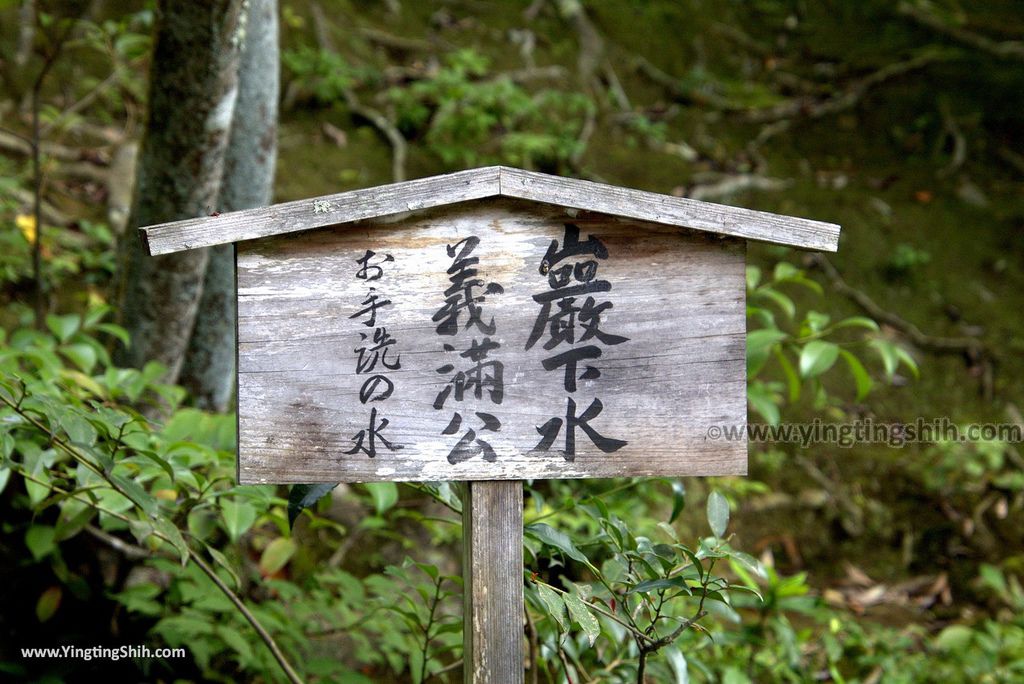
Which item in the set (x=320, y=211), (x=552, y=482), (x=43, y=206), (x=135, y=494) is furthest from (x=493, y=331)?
(x=43, y=206)

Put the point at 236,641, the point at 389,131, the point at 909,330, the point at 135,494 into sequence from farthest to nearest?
the point at 389,131 < the point at 909,330 < the point at 236,641 < the point at 135,494

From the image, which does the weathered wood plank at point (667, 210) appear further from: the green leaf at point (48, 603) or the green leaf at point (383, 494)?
the green leaf at point (48, 603)

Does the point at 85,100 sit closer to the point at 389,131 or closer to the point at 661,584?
the point at 389,131

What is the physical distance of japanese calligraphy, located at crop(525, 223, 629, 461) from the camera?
1.56 m

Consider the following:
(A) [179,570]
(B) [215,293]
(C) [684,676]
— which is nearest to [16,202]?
(B) [215,293]

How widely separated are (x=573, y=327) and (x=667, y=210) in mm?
280

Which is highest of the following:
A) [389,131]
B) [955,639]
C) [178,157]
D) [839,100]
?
[839,100]

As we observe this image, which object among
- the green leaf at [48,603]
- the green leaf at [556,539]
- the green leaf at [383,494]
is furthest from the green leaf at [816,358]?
the green leaf at [48,603]

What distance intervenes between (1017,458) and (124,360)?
4297 mm

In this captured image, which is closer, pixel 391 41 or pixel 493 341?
pixel 493 341

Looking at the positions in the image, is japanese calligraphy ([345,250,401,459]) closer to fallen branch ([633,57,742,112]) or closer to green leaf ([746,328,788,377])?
green leaf ([746,328,788,377])

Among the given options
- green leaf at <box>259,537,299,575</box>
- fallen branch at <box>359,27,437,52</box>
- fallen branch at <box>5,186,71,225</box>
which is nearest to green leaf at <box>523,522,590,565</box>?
green leaf at <box>259,537,299,575</box>

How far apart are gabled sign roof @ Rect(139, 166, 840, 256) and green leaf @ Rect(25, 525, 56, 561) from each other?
3.34 ft

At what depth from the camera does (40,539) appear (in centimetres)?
201
